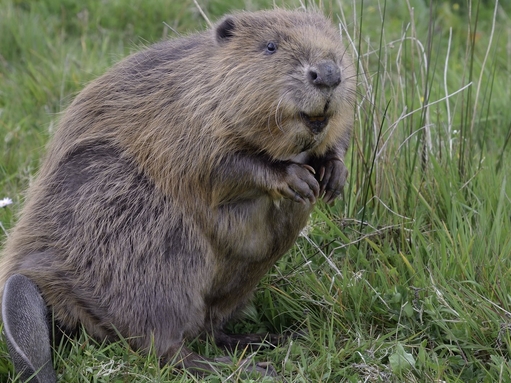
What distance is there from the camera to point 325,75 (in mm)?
2873

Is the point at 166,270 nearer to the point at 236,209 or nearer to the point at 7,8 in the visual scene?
the point at 236,209

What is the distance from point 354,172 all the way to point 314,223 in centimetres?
34

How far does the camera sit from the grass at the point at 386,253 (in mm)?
3072

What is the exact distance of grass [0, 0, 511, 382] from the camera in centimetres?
307

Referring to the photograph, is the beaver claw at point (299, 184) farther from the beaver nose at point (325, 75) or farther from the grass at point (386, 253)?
the grass at point (386, 253)

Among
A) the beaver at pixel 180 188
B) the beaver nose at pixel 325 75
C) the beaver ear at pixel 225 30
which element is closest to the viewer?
the beaver nose at pixel 325 75

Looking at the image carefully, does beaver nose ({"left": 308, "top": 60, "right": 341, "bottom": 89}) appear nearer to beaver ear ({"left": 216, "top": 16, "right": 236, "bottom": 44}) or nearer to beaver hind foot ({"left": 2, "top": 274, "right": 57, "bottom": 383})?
beaver ear ({"left": 216, "top": 16, "right": 236, "bottom": 44})

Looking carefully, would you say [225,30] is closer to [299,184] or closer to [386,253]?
[299,184]

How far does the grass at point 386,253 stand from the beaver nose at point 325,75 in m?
0.50

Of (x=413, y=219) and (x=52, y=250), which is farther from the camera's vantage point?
(x=413, y=219)

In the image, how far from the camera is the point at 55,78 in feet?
16.6

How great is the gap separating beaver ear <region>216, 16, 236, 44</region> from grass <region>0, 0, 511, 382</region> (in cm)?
54

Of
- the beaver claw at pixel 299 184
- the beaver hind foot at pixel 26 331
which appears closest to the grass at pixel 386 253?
the beaver hind foot at pixel 26 331

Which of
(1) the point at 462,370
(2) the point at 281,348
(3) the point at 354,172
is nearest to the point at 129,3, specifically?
(3) the point at 354,172
